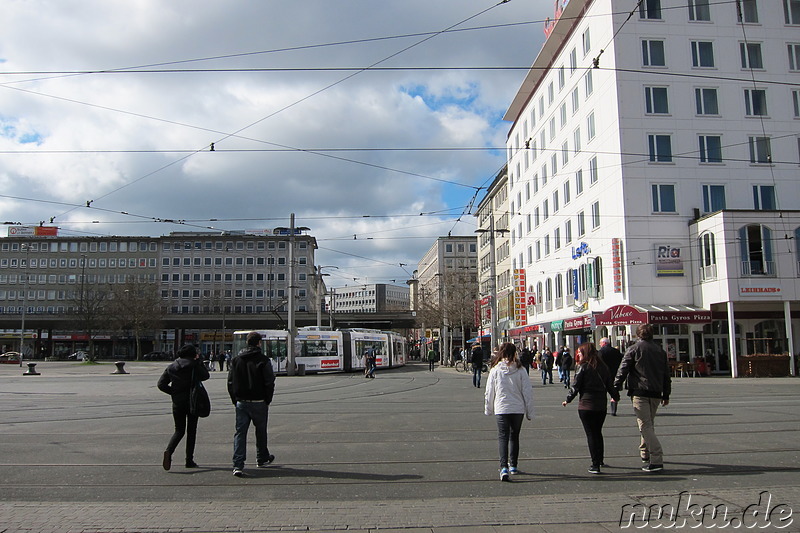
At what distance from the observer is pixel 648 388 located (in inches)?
Result: 311

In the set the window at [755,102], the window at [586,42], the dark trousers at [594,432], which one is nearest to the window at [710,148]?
the window at [755,102]

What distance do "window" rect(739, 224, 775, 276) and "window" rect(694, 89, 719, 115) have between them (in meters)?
8.11

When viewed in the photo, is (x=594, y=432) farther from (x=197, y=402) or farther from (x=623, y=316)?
(x=623, y=316)

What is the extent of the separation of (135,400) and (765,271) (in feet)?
102

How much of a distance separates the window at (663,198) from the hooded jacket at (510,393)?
108 feet

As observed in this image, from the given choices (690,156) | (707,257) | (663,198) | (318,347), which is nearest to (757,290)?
(707,257)

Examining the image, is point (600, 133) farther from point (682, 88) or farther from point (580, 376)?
point (580, 376)

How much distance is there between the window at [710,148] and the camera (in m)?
38.0

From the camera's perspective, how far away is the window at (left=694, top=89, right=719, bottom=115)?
38344 millimetres

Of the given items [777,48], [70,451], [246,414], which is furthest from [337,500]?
[777,48]

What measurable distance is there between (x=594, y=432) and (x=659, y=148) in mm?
33775

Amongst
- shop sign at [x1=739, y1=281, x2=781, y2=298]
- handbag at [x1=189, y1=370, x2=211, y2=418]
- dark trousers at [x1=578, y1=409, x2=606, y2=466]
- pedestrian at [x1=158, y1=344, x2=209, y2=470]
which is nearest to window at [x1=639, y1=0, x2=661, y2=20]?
shop sign at [x1=739, y1=281, x2=781, y2=298]

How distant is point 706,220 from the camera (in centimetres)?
3581

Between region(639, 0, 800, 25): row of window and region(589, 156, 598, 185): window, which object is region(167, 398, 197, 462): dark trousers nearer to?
region(589, 156, 598, 185): window
